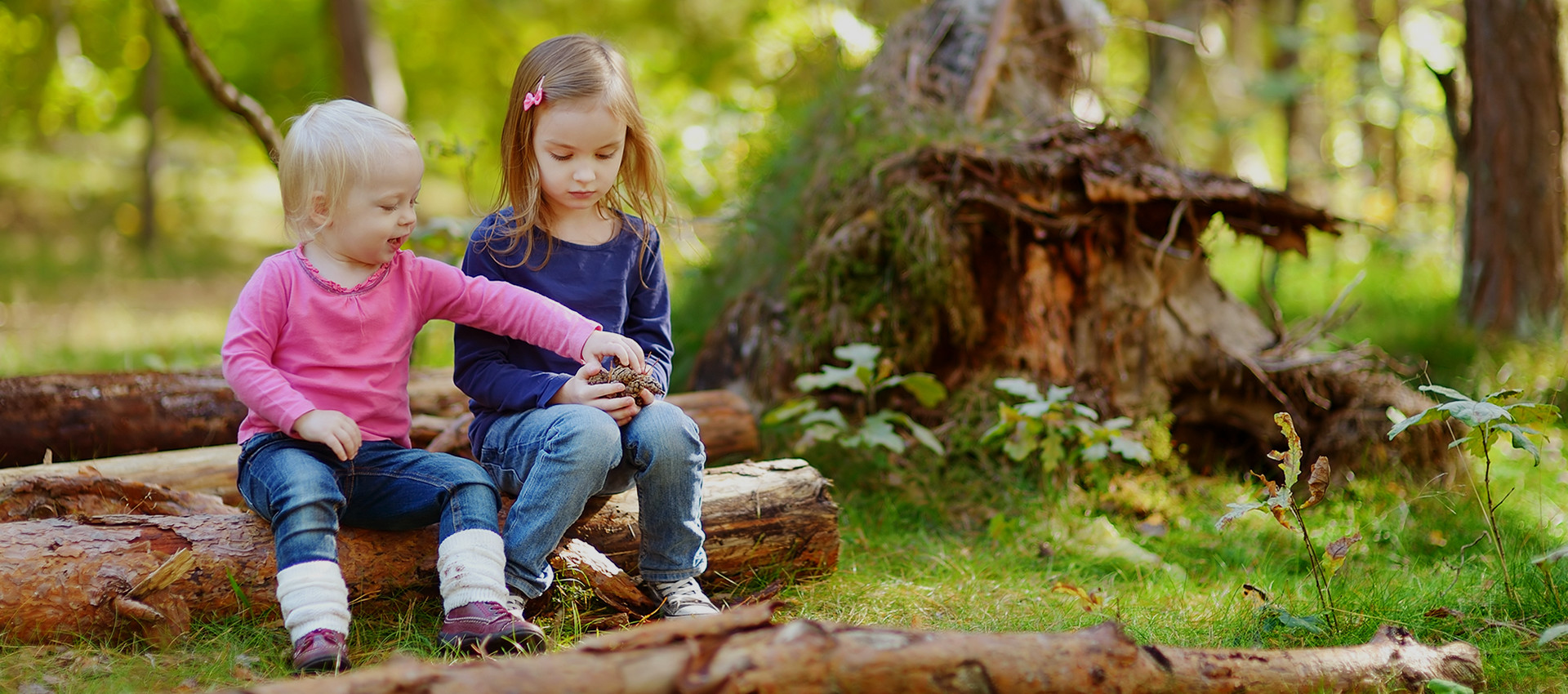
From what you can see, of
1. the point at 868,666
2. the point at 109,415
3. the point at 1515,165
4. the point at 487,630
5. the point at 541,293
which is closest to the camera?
the point at 868,666

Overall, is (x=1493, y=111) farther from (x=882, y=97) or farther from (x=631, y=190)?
(x=631, y=190)

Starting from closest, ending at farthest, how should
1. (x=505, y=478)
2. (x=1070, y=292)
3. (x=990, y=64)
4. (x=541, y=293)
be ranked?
(x=505, y=478), (x=541, y=293), (x=1070, y=292), (x=990, y=64)

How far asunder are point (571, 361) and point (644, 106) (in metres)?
2.95

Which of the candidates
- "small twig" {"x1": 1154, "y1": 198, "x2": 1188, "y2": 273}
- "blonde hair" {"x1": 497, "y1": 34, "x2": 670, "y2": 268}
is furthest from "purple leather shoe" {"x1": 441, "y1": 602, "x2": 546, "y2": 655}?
"small twig" {"x1": 1154, "y1": 198, "x2": 1188, "y2": 273}

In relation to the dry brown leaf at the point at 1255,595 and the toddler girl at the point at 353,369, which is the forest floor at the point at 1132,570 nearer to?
the dry brown leaf at the point at 1255,595

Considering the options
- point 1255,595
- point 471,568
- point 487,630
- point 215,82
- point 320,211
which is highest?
point 215,82

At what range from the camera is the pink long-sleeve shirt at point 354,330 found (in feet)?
8.16

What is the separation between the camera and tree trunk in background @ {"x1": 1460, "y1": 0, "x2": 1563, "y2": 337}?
206 inches

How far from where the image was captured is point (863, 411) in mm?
4250

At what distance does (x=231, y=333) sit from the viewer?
249cm

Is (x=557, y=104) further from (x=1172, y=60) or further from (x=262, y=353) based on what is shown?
(x=1172, y=60)

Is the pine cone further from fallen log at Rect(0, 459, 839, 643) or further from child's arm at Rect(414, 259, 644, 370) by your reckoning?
fallen log at Rect(0, 459, 839, 643)

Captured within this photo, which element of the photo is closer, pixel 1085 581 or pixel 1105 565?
pixel 1085 581

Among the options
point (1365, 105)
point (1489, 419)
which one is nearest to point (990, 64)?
point (1489, 419)
